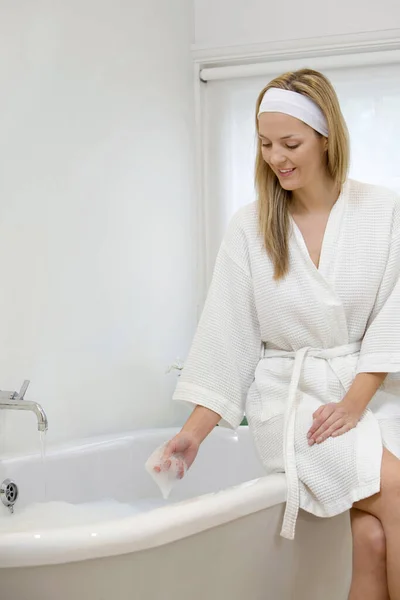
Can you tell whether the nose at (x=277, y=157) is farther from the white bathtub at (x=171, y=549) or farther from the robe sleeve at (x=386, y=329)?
the white bathtub at (x=171, y=549)

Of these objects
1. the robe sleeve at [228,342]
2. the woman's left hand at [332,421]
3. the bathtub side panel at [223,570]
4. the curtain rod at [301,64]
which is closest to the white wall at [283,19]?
the curtain rod at [301,64]

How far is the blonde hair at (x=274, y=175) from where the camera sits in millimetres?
1937

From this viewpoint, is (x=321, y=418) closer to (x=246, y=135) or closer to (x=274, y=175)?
(x=274, y=175)

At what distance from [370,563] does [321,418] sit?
306 mm

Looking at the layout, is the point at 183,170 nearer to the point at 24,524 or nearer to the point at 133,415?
the point at 133,415

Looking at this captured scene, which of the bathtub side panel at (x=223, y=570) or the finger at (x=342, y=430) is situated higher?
the finger at (x=342, y=430)

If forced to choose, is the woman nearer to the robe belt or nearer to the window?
the robe belt

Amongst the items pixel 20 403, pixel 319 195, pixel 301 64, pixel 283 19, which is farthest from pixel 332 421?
pixel 283 19

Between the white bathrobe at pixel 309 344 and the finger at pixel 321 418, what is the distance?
1.3 inches

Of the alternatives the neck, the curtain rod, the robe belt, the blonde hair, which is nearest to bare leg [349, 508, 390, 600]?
the robe belt

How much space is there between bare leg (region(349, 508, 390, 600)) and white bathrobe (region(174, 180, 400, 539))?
0.22ft

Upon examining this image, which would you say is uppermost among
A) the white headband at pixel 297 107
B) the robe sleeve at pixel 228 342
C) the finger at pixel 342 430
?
the white headband at pixel 297 107

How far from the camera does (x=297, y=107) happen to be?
190 centimetres

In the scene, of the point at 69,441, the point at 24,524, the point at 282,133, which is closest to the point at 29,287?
the point at 69,441
